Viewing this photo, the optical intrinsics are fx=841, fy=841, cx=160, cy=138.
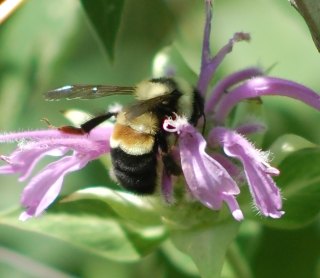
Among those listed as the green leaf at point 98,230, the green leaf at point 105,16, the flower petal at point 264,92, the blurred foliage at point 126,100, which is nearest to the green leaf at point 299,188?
the blurred foliage at point 126,100

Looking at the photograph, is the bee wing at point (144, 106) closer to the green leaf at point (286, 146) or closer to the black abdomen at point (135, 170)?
the black abdomen at point (135, 170)

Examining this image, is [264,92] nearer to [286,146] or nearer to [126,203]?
[286,146]

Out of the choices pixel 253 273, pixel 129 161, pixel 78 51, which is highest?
pixel 129 161

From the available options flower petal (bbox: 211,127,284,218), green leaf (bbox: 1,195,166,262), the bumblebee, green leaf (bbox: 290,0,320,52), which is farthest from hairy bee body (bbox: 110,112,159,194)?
green leaf (bbox: 290,0,320,52)

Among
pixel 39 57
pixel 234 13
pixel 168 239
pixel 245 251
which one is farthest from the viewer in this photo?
pixel 234 13

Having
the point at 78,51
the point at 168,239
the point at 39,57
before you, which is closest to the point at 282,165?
the point at 168,239

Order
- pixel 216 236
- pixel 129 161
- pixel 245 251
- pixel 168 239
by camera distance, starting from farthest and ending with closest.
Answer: pixel 245 251 < pixel 168 239 < pixel 216 236 < pixel 129 161

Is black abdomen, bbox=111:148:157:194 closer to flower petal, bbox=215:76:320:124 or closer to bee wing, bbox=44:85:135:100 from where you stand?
bee wing, bbox=44:85:135:100

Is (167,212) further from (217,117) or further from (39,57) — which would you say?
(39,57)
